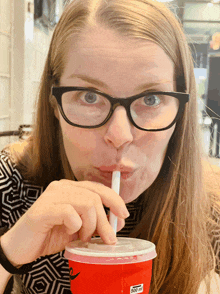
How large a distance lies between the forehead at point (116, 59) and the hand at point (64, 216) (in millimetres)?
210

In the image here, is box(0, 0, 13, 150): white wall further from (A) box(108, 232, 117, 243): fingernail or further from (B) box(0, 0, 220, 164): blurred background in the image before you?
(A) box(108, 232, 117, 243): fingernail

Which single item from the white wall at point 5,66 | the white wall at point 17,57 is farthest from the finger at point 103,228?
the white wall at point 5,66

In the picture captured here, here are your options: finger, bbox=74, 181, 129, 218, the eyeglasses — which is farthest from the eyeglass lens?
finger, bbox=74, 181, 129, 218

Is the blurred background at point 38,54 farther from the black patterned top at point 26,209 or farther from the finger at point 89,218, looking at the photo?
the finger at point 89,218

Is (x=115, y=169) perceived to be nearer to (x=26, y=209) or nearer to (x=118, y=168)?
(x=118, y=168)

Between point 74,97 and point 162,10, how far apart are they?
268mm

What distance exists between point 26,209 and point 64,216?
358 millimetres

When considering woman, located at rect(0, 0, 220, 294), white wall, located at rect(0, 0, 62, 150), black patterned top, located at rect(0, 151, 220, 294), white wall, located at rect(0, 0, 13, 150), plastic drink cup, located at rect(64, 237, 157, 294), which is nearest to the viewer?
plastic drink cup, located at rect(64, 237, 157, 294)

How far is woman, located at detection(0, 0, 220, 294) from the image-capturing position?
55 centimetres

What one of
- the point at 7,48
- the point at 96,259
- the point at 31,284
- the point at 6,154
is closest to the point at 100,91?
the point at 96,259

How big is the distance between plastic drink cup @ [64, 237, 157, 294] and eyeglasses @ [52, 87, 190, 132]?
242mm

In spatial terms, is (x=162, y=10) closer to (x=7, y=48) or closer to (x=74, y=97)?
(x=74, y=97)

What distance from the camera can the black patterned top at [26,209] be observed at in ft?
2.69

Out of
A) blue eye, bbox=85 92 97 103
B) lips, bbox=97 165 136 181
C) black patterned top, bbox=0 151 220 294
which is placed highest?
blue eye, bbox=85 92 97 103
